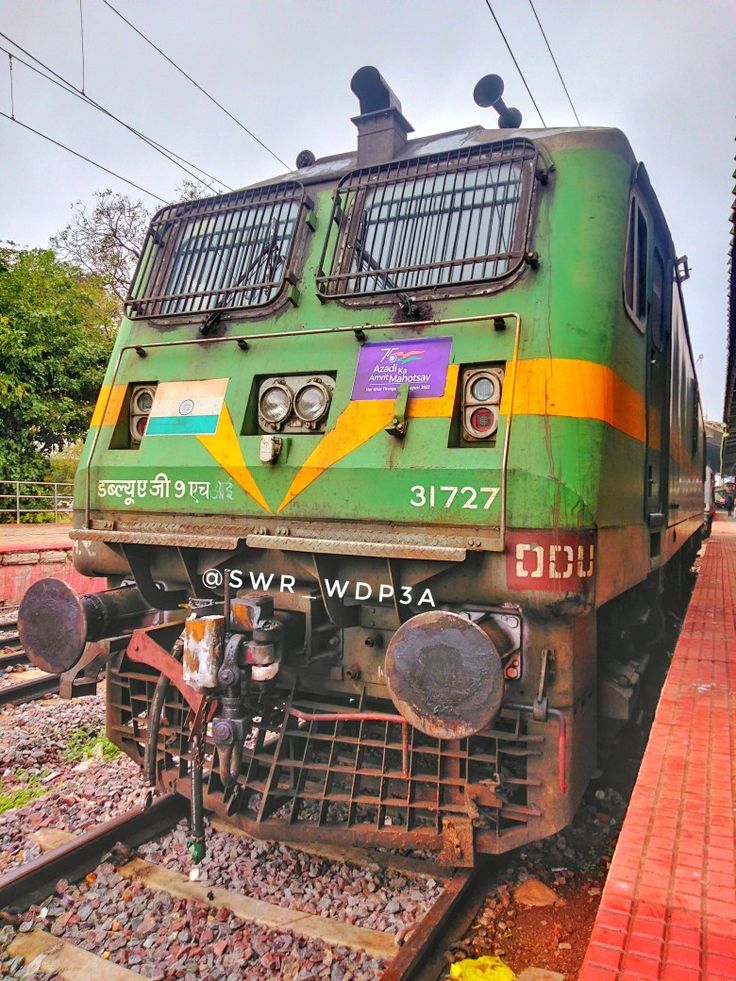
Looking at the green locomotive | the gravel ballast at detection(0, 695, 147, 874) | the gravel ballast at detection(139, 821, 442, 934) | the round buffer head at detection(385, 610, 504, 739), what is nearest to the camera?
the round buffer head at detection(385, 610, 504, 739)

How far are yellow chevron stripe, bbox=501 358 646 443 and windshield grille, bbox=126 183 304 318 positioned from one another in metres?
1.49

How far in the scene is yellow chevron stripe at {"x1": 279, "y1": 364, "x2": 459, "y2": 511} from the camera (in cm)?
323

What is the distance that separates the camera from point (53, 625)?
11.8 feet

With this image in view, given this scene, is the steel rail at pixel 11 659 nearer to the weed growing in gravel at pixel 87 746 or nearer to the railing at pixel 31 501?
the weed growing in gravel at pixel 87 746

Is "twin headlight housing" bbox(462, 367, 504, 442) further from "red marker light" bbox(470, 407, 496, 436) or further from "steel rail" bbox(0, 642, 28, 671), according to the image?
"steel rail" bbox(0, 642, 28, 671)

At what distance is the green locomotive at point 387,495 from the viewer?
3.03 metres

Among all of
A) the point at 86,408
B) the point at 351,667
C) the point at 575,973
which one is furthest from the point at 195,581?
the point at 86,408

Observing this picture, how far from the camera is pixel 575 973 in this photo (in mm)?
2752

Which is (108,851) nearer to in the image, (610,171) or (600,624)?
(600,624)

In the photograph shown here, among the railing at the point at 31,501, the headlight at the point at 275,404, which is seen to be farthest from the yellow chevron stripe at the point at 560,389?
the railing at the point at 31,501

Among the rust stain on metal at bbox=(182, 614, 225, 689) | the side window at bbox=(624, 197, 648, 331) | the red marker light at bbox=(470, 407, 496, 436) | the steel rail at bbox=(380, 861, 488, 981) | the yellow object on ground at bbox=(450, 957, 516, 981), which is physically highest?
the side window at bbox=(624, 197, 648, 331)

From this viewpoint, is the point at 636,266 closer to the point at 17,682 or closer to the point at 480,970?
the point at 480,970

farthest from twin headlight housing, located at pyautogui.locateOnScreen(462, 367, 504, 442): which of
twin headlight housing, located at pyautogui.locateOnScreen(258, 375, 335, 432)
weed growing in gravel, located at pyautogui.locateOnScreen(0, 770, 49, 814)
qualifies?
weed growing in gravel, located at pyautogui.locateOnScreen(0, 770, 49, 814)

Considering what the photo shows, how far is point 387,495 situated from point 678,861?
1752 millimetres
